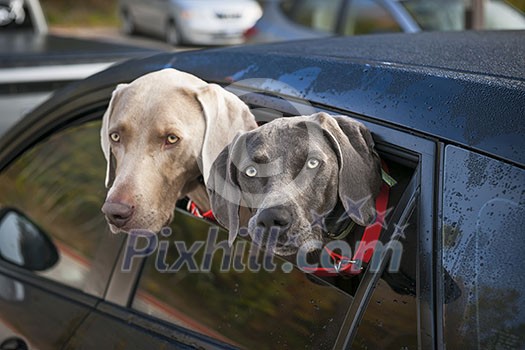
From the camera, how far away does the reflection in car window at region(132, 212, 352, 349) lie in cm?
177

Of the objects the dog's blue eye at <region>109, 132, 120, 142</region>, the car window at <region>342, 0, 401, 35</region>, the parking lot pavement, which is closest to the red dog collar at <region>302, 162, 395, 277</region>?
the dog's blue eye at <region>109, 132, 120, 142</region>

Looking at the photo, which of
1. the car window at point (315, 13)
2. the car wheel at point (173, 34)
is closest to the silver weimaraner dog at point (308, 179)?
the car window at point (315, 13)

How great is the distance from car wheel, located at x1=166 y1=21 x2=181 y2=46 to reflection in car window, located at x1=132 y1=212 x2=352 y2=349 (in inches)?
559

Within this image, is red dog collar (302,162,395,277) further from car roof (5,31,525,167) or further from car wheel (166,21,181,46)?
car wheel (166,21,181,46)

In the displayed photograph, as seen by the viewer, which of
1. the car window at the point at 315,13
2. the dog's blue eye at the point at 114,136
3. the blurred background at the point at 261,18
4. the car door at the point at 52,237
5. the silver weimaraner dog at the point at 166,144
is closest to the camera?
the silver weimaraner dog at the point at 166,144

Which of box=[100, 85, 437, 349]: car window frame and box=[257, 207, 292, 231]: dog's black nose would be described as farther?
box=[257, 207, 292, 231]: dog's black nose

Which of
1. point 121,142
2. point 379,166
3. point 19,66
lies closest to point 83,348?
point 121,142

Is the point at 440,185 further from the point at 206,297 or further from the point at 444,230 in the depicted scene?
the point at 206,297

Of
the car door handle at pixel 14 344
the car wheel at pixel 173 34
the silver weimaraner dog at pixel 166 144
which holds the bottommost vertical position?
the car door handle at pixel 14 344

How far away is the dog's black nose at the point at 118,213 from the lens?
1968mm

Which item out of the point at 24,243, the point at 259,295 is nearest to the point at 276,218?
the point at 259,295

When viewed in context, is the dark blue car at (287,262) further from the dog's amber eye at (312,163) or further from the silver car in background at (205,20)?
the silver car in background at (205,20)

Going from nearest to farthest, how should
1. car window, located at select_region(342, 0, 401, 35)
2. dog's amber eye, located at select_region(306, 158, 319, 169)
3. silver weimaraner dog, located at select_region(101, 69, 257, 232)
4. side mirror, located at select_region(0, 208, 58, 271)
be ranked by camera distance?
1. dog's amber eye, located at select_region(306, 158, 319, 169)
2. silver weimaraner dog, located at select_region(101, 69, 257, 232)
3. side mirror, located at select_region(0, 208, 58, 271)
4. car window, located at select_region(342, 0, 401, 35)

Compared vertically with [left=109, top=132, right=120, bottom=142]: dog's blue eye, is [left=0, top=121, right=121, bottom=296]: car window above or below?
above
